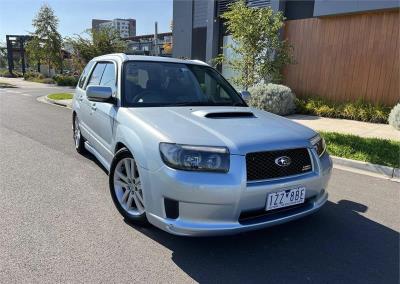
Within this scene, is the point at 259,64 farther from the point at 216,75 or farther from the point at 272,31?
the point at 216,75

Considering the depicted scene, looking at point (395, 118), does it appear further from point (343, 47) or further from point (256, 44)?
A: point (256, 44)

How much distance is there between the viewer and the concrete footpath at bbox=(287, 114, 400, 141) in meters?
8.70

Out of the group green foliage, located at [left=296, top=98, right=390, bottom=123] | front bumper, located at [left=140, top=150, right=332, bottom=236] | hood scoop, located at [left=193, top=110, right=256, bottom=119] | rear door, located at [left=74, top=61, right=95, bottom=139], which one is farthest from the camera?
green foliage, located at [left=296, top=98, right=390, bottom=123]

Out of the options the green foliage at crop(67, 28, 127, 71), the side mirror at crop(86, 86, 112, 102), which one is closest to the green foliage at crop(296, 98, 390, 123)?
the side mirror at crop(86, 86, 112, 102)

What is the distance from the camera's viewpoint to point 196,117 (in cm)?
364

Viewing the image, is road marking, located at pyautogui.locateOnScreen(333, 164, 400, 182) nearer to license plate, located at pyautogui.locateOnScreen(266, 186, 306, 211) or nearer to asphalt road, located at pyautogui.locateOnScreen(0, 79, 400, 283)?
asphalt road, located at pyautogui.locateOnScreen(0, 79, 400, 283)

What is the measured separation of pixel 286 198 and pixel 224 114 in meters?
1.13

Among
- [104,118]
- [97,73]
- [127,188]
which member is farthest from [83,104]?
[127,188]

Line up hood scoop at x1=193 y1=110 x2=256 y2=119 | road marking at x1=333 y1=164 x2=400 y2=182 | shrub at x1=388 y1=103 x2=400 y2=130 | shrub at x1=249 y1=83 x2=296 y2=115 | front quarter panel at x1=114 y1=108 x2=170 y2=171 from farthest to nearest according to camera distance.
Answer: shrub at x1=249 y1=83 x2=296 y2=115 → shrub at x1=388 y1=103 x2=400 y2=130 → road marking at x1=333 y1=164 x2=400 y2=182 → hood scoop at x1=193 y1=110 x2=256 y2=119 → front quarter panel at x1=114 y1=108 x2=170 y2=171

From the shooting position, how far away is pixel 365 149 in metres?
6.72

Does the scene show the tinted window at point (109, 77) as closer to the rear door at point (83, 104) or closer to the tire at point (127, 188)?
the rear door at point (83, 104)

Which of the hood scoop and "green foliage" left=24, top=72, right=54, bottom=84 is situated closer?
the hood scoop

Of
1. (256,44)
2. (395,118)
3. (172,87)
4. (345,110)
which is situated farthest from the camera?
(345,110)

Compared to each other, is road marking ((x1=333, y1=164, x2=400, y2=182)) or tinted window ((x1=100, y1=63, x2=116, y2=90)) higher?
tinted window ((x1=100, y1=63, x2=116, y2=90))
